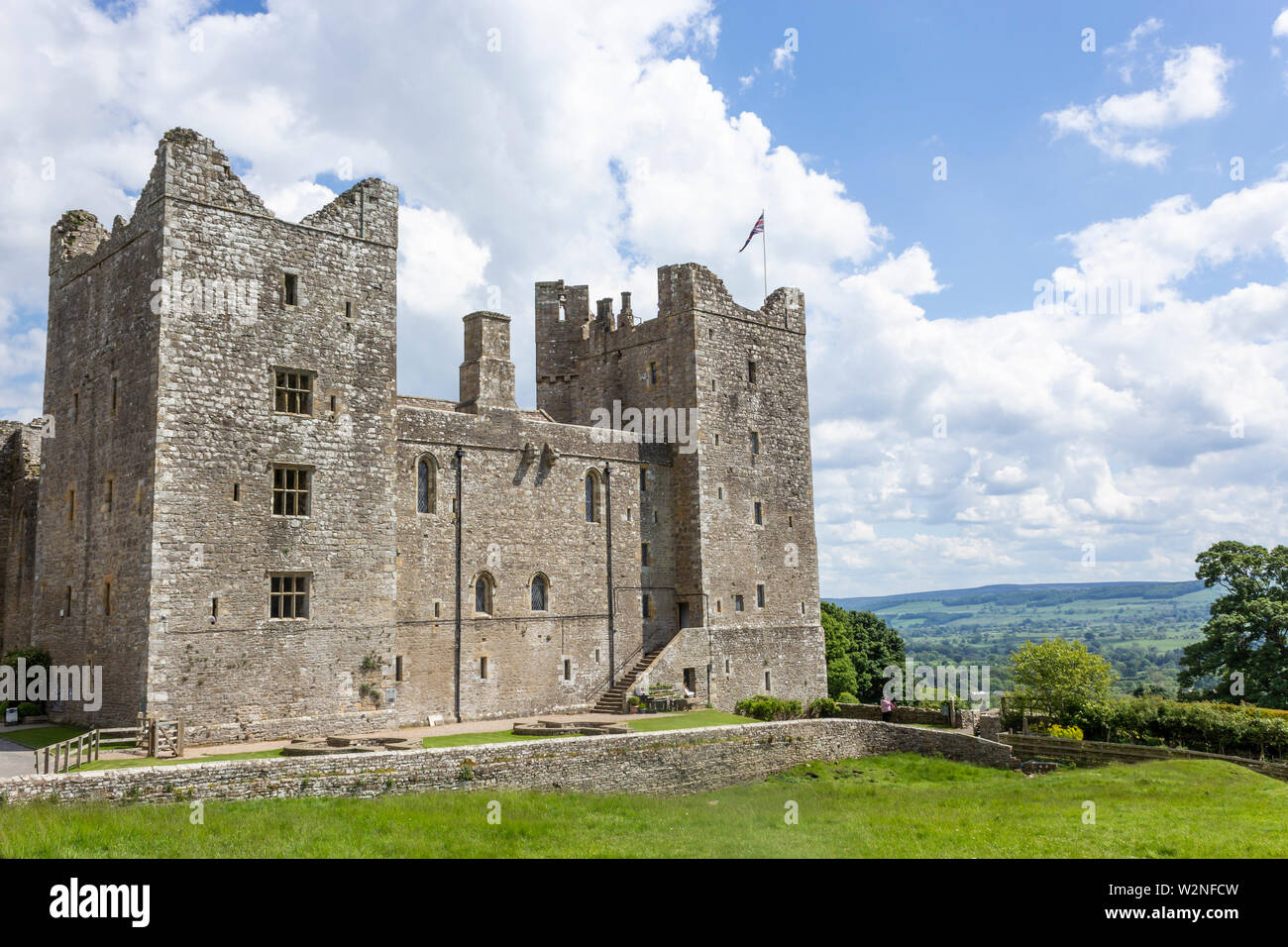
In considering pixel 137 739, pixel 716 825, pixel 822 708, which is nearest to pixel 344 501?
pixel 137 739

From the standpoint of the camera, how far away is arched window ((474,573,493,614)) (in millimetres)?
32156

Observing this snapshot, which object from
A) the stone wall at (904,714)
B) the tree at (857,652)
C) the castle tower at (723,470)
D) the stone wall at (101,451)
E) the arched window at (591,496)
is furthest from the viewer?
the tree at (857,652)

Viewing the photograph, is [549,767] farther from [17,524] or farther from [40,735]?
[17,524]

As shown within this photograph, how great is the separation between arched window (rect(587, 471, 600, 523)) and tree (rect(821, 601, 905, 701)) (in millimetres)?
24467

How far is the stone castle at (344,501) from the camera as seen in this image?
25.4 meters

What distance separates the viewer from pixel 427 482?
3116 cm

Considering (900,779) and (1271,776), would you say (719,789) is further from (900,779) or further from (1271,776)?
(1271,776)

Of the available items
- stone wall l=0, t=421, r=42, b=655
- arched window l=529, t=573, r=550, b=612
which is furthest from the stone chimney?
stone wall l=0, t=421, r=42, b=655

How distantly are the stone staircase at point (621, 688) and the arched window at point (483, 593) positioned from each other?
5.24m

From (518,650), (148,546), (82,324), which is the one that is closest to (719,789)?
(518,650)

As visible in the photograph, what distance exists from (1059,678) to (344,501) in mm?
25488

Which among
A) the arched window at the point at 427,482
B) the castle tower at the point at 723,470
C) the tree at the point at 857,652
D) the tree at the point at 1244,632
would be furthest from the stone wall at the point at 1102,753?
the tree at the point at 857,652

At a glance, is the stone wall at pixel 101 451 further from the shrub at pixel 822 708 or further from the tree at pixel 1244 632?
the tree at pixel 1244 632
